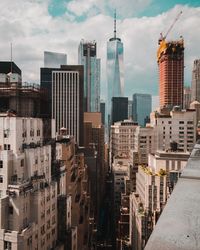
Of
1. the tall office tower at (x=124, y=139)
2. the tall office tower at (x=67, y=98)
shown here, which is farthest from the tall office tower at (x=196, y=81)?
the tall office tower at (x=67, y=98)

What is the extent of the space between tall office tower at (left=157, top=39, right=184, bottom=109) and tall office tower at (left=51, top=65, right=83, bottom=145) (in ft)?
139

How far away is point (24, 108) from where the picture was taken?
2698 centimetres

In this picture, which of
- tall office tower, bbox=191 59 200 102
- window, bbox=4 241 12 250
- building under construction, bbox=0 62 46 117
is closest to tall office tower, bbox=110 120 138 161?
tall office tower, bbox=191 59 200 102

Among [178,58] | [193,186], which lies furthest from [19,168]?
[178,58]

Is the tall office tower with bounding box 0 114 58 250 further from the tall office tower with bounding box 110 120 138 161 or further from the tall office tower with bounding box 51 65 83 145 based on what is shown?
the tall office tower with bounding box 51 65 83 145

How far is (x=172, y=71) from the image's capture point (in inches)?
5221

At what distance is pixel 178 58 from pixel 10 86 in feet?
382

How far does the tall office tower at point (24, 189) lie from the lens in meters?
18.8

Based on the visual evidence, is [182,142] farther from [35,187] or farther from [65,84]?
[65,84]

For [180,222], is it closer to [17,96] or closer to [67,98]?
[17,96]

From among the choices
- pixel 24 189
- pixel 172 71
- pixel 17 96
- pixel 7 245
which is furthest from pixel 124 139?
pixel 7 245

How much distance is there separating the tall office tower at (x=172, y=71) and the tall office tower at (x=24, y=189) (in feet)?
371

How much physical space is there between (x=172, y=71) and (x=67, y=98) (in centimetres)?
5312

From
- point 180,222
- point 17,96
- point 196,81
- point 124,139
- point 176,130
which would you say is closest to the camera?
point 180,222
